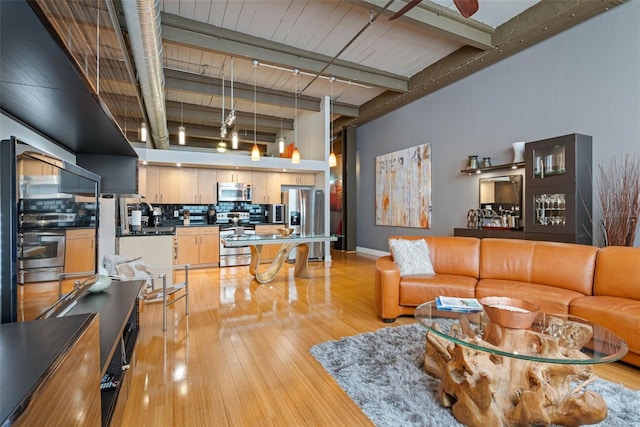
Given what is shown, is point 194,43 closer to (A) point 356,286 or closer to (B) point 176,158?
(B) point 176,158

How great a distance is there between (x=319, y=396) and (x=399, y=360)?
0.74 meters

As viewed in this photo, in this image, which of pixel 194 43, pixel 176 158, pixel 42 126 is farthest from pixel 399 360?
pixel 176 158

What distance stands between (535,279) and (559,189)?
1362mm

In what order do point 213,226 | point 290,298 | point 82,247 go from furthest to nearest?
point 213,226 → point 290,298 → point 82,247

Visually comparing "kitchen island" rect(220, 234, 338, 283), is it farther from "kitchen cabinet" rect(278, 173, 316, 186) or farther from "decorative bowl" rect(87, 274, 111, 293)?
"kitchen cabinet" rect(278, 173, 316, 186)

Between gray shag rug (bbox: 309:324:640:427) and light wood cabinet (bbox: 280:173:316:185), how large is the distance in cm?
522

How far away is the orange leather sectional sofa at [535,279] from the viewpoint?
8.17ft

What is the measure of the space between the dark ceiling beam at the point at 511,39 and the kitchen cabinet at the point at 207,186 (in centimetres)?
432

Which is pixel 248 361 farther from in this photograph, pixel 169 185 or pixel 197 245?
pixel 169 185

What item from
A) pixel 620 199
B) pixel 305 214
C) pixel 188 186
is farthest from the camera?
pixel 305 214

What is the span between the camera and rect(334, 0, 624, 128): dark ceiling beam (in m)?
3.72

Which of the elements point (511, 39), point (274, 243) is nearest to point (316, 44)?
point (511, 39)

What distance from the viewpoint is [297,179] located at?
7.67 metres

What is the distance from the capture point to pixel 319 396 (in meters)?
2.01
